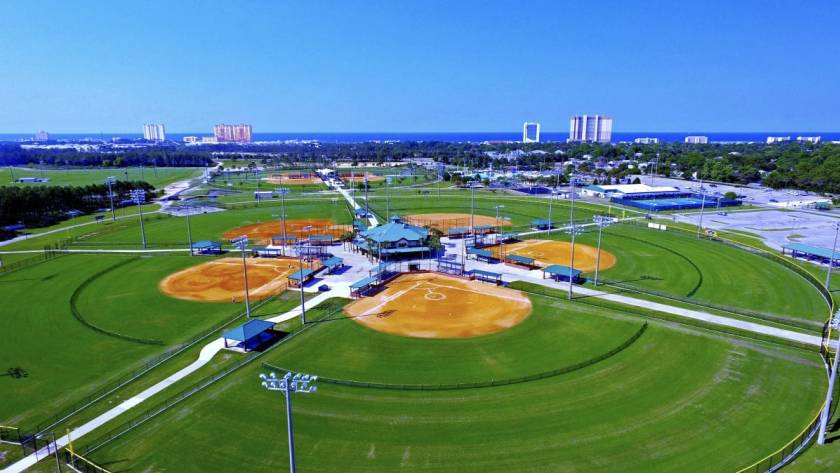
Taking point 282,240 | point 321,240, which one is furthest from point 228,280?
point 321,240

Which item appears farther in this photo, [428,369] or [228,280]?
[228,280]

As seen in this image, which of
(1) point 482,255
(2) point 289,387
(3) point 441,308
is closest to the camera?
(2) point 289,387

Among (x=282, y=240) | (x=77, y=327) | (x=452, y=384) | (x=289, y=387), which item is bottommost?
(x=452, y=384)

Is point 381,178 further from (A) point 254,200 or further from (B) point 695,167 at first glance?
(B) point 695,167

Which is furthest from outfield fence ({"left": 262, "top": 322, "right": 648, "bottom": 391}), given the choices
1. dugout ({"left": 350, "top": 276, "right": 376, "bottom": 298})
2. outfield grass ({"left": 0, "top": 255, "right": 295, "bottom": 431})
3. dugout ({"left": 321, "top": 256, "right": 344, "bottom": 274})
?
dugout ({"left": 321, "top": 256, "right": 344, "bottom": 274})

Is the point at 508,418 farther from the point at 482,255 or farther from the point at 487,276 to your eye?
the point at 482,255

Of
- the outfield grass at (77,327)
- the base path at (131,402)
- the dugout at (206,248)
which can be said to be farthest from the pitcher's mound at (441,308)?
the dugout at (206,248)

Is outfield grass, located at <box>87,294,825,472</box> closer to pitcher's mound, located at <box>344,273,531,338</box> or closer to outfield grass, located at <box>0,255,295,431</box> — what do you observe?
pitcher's mound, located at <box>344,273,531,338</box>
